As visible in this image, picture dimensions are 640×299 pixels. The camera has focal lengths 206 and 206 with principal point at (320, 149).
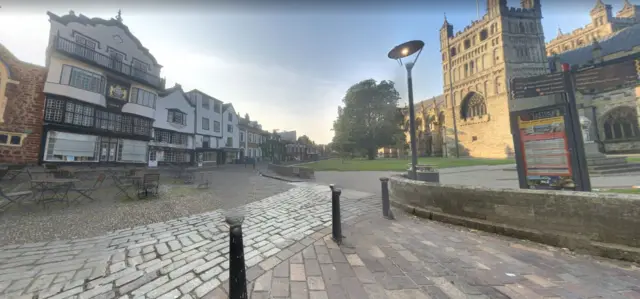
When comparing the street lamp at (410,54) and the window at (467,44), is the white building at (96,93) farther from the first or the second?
the window at (467,44)

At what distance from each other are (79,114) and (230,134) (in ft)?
67.1

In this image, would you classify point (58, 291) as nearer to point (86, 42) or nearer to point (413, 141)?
point (413, 141)

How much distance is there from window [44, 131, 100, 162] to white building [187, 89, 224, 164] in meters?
12.2

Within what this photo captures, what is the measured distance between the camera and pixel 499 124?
109ft

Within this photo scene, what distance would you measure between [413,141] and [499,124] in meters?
37.3

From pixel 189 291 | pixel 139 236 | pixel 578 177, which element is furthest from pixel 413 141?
pixel 139 236

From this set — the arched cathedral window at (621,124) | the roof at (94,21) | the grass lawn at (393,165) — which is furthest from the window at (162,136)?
the arched cathedral window at (621,124)

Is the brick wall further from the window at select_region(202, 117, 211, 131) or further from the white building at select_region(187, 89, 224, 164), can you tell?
the window at select_region(202, 117, 211, 131)

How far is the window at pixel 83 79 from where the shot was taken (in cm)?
1633

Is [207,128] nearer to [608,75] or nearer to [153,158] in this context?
[153,158]

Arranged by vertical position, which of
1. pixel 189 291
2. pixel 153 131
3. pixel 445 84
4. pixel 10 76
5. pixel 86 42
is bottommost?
pixel 189 291

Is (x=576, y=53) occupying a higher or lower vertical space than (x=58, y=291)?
higher

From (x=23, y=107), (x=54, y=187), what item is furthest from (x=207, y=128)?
(x=54, y=187)

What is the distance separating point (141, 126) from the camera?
2222 centimetres
